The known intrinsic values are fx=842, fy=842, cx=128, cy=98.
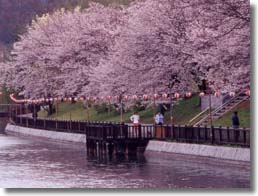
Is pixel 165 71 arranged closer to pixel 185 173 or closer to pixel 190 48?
pixel 190 48

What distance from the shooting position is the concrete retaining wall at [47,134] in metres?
52.5

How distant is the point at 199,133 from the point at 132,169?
4459mm

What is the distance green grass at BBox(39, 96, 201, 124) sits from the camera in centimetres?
4694

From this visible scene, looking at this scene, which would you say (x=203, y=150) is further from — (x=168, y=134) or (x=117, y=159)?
(x=117, y=159)

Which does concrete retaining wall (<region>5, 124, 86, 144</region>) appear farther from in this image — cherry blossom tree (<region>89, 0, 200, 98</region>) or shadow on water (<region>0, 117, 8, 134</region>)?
cherry blossom tree (<region>89, 0, 200, 98</region>)

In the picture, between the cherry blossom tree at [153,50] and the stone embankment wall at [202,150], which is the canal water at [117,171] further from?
the cherry blossom tree at [153,50]

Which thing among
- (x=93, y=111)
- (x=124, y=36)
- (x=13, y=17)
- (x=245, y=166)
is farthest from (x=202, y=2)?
(x=13, y=17)

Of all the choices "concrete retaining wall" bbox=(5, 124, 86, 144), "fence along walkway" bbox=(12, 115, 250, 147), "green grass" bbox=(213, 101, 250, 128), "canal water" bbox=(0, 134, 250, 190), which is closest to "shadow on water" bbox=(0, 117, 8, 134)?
"concrete retaining wall" bbox=(5, 124, 86, 144)

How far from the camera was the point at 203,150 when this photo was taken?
35188 mm

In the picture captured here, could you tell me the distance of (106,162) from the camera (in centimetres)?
3753

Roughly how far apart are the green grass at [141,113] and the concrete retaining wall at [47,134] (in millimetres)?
3151

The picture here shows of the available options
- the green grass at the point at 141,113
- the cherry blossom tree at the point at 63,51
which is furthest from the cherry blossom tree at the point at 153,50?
the cherry blossom tree at the point at 63,51

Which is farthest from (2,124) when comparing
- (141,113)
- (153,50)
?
(153,50)

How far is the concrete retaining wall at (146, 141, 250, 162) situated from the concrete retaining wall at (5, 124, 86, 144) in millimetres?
12188
